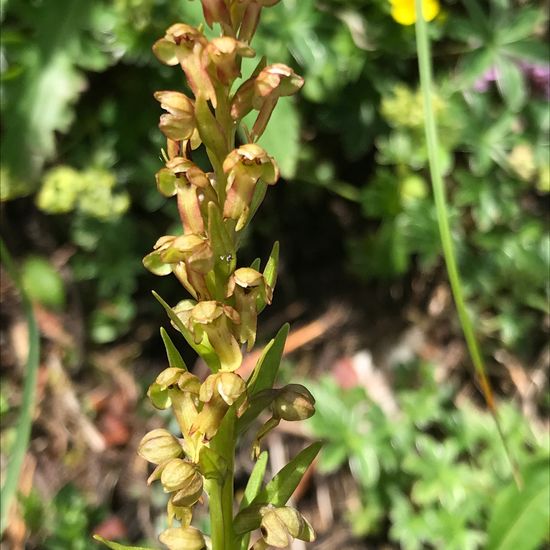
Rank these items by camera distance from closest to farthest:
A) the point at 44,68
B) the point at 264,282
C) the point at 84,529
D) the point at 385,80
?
the point at 264,282
the point at 84,529
the point at 44,68
the point at 385,80

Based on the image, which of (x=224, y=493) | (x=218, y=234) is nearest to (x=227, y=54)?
(x=218, y=234)

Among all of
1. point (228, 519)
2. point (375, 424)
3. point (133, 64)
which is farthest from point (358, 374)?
point (228, 519)

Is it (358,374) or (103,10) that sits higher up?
(103,10)

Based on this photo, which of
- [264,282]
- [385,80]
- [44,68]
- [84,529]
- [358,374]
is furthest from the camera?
[358,374]

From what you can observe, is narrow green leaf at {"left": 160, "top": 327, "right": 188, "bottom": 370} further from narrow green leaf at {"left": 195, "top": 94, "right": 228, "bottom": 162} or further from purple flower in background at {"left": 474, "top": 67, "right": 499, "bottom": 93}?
purple flower in background at {"left": 474, "top": 67, "right": 499, "bottom": 93}

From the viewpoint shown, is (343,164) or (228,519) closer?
(228,519)

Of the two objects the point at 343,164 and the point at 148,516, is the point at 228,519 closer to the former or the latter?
the point at 148,516

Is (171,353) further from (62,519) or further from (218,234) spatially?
(62,519)

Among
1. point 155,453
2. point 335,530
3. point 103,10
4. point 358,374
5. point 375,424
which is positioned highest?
point 155,453
